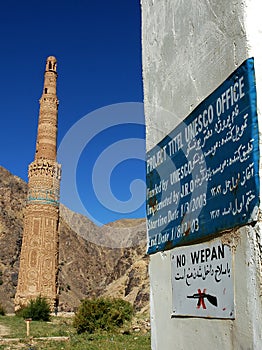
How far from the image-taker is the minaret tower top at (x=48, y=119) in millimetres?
26203

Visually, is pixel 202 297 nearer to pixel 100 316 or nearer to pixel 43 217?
pixel 100 316

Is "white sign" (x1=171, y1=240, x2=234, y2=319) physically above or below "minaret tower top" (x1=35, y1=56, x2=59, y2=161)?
below

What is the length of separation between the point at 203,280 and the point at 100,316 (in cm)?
1573

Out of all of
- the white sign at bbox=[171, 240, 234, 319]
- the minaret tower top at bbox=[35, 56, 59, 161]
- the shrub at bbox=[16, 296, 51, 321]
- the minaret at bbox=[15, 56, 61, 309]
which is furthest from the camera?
the minaret tower top at bbox=[35, 56, 59, 161]

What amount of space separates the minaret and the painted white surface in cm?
2253

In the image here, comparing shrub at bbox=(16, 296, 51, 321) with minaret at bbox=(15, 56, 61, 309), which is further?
minaret at bbox=(15, 56, 61, 309)

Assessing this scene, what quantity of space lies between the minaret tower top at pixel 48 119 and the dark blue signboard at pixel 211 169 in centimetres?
2372

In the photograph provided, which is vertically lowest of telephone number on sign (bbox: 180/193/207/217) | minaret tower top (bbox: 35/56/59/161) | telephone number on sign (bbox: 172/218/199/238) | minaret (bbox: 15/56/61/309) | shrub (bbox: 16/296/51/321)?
shrub (bbox: 16/296/51/321)

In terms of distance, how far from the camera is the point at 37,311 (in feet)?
71.8

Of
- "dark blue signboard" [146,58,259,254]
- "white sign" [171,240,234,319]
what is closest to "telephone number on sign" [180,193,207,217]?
"dark blue signboard" [146,58,259,254]

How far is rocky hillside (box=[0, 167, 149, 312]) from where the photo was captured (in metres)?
38.6

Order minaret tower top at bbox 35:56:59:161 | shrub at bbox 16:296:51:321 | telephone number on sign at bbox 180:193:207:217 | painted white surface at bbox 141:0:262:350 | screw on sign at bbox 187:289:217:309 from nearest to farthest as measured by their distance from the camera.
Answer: painted white surface at bbox 141:0:262:350 < screw on sign at bbox 187:289:217:309 < telephone number on sign at bbox 180:193:207:217 < shrub at bbox 16:296:51:321 < minaret tower top at bbox 35:56:59:161

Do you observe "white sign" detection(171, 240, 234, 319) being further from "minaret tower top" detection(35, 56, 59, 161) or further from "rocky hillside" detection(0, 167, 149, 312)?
"rocky hillside" detection(0, 167, 149, 312)

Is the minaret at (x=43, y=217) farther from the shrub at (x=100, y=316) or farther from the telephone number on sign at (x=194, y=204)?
the telephone number on sign at (x=194, y=204)
